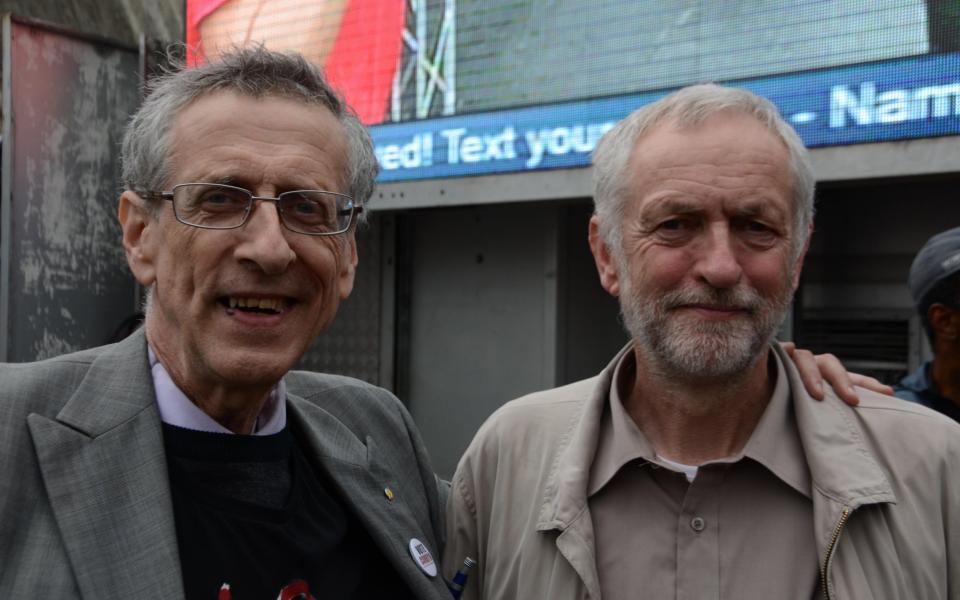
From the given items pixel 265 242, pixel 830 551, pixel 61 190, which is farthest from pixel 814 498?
pixel 61 190

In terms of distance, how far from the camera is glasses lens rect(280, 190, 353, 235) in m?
1.61

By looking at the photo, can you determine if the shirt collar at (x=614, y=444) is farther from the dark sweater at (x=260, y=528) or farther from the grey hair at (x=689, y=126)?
the dark sweater at (x=260, y=528)

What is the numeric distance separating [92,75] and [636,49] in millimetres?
2682

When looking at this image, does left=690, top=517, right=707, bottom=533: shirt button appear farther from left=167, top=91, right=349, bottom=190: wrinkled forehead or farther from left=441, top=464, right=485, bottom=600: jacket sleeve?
left=167, top=91, right=349, bottom=190: wrinkled forehead

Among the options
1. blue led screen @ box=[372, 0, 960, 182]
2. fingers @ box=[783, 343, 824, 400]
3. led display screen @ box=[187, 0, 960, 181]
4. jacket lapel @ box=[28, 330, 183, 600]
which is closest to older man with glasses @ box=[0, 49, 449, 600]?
jacket lapel @ box=[28, 330, 183, 600]

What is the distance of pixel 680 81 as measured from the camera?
4.11 m

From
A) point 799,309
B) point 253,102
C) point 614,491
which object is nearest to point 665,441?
point 614,491

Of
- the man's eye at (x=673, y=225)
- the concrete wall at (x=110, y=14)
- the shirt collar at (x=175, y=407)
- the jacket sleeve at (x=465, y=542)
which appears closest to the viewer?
the shirt collar at (x=175, y=407)

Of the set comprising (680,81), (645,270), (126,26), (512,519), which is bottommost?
(512,519)

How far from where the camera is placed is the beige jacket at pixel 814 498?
162 centimetres

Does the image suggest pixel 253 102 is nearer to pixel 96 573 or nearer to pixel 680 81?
pixel 96 573

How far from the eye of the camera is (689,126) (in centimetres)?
187

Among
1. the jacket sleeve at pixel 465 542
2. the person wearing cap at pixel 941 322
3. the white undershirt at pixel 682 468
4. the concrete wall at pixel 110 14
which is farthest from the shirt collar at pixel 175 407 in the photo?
the concrete wall at pixel 110 14

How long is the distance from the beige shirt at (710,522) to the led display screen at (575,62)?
232 cm
